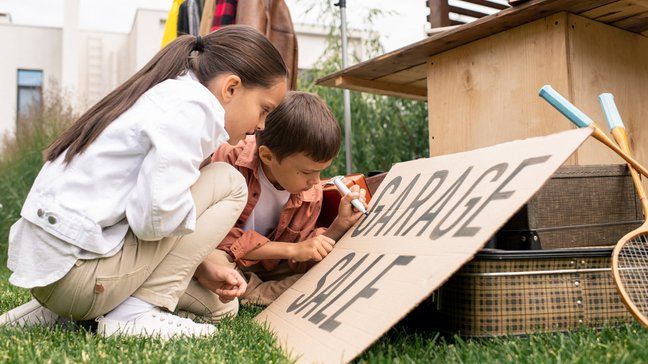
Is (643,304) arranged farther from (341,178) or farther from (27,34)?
(27,34)

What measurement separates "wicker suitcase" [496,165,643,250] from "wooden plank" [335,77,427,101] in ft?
5.23

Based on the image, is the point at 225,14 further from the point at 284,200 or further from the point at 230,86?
the point at 230,86

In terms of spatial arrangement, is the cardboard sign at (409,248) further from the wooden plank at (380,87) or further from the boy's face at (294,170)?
the wooden plank at (380,87)

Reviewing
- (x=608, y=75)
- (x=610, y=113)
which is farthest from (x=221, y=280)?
(x=608, y=75)

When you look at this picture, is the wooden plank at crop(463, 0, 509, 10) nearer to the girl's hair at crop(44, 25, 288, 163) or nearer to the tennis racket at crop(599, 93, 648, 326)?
the girl's hair at crop(44, 25, 288, 163)

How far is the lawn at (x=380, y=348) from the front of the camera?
1186mm

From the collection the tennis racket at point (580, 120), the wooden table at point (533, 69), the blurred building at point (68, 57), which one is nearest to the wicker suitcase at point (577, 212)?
the tennis racket at point (580, 120)

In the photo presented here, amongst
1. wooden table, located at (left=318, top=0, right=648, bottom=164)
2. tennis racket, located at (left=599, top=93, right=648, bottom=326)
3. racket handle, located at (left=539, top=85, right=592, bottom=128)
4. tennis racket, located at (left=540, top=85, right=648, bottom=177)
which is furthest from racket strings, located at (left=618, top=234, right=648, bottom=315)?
wooden table, located at (left=318, top=0, right=648, bottom=164)

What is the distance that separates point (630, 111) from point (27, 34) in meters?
13.7

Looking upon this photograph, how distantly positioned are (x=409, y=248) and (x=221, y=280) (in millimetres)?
638

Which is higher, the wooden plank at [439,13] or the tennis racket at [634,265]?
the wooden plank at [439,13]

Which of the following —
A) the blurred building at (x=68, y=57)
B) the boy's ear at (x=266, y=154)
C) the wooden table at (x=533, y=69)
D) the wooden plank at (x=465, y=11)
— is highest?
the blurred building at (x=68, y=57)

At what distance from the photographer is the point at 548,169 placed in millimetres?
1247

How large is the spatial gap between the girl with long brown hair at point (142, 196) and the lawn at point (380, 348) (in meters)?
0.13
